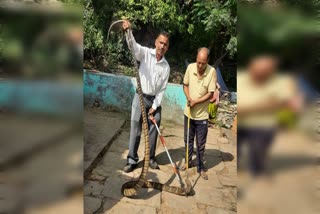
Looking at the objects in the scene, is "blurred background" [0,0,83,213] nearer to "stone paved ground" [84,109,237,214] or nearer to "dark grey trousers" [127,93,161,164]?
"stone paved ground" [84,109,237,214]

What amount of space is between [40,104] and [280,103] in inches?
21.7

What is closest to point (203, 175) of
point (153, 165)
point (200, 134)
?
point (200, 134)

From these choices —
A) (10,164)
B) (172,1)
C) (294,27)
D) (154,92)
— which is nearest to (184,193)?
(154,92)

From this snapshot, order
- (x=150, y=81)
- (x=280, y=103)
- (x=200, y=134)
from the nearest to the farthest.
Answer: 1. (x=280, y=103)
2. (x=150, y=81)
3. (x=200, y=134)

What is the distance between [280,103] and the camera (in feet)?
1.93

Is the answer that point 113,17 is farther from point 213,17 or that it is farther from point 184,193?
point 184,193

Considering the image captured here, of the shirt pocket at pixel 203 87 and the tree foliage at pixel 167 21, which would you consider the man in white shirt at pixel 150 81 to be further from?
the tree foliage at pixel 167 21

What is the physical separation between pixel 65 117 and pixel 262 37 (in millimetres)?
521

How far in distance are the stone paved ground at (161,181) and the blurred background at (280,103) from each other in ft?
8.49

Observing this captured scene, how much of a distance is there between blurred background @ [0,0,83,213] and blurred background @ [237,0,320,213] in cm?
44

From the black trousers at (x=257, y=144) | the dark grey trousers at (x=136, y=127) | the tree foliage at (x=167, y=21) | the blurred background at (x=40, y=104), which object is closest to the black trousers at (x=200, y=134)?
the dark grey trousers at (x=136, y=127)

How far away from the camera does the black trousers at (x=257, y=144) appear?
0.61 metres

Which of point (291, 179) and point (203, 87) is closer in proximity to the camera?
point (291, 179)

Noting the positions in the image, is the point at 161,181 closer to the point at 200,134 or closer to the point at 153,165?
the point at 153,165
